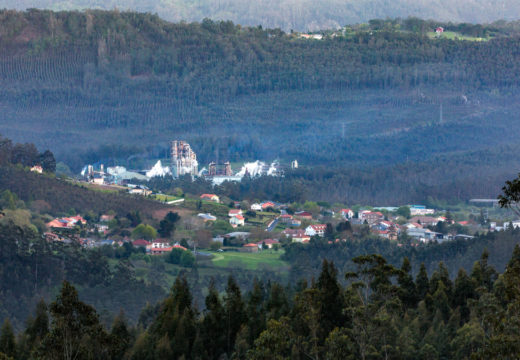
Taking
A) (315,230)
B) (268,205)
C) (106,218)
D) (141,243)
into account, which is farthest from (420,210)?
(141,243)

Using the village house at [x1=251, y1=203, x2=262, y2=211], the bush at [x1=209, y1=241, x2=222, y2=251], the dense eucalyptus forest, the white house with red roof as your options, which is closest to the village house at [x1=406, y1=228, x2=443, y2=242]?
the white house with red roof

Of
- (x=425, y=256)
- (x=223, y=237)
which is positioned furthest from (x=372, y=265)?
(x=223, y=237)

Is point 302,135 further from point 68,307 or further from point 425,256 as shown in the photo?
point 68,307

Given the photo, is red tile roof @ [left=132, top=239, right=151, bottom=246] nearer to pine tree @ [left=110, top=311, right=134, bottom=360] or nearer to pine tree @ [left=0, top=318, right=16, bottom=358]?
pine tree @ [left=110, top=311, right=134, bottom=360]

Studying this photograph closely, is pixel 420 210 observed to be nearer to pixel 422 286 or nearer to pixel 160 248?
pixel 160 248

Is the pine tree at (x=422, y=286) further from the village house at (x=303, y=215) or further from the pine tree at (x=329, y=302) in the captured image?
the village house at (x=303, y=215)

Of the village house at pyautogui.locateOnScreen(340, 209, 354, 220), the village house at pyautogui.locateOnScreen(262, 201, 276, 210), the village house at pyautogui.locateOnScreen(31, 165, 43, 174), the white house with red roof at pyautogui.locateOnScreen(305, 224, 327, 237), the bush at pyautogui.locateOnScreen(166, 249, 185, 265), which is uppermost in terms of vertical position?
the village house at pyautogui.locateOnScreen(31, 165, 43, 174)
